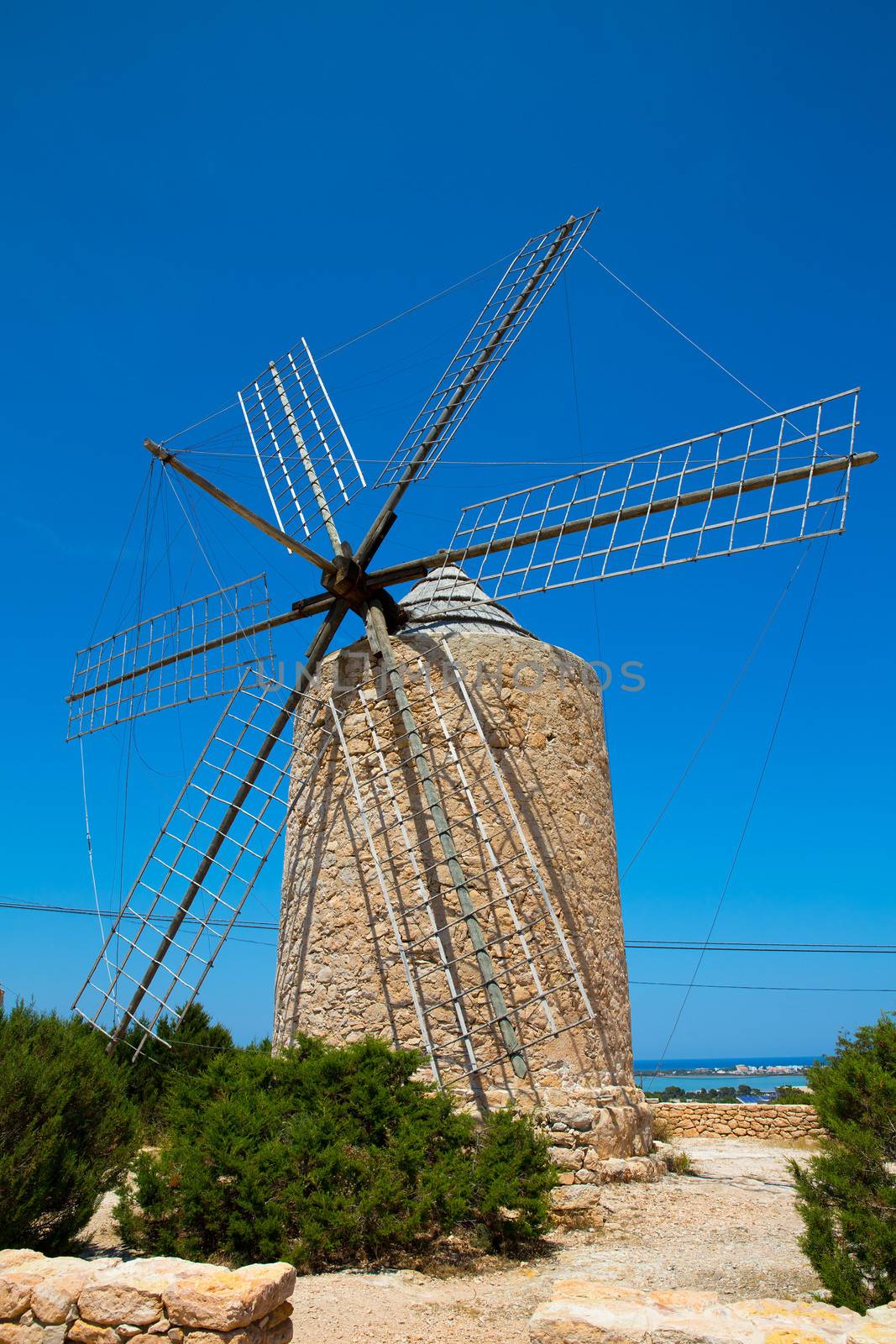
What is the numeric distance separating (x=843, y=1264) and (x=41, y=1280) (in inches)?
105

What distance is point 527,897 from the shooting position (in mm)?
6434

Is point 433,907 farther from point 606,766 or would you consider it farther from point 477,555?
point 477,555

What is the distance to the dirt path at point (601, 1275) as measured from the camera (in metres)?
3.45

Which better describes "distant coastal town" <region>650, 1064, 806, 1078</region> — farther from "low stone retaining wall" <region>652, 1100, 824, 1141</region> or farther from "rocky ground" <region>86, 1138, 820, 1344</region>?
"rocky ground" <region>86, 1138, 820, 1344</region>

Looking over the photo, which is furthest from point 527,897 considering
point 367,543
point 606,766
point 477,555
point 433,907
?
point 367,543

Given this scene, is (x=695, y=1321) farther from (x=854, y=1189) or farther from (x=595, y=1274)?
(x=595, y=1274)

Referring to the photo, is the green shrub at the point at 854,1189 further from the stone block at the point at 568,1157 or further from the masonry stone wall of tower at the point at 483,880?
the masonry stone wall of tower at the point at 483,880

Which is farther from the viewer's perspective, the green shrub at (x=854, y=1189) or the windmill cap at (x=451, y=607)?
the windmill cap at (x=451, y=607)

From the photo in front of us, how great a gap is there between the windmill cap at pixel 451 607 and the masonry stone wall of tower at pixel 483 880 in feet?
0.12

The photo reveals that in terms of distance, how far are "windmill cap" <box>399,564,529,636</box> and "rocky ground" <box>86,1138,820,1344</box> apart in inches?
156

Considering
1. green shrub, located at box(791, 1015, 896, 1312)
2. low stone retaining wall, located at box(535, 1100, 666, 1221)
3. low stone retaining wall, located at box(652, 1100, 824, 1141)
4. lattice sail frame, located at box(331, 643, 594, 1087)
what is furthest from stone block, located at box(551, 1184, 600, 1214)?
low stone retaining wall, located at box(652, 1100, 824, 1141)

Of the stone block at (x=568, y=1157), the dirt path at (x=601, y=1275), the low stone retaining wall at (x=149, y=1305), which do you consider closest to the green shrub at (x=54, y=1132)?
the low stone retaining wall at (x=149, y=1305)

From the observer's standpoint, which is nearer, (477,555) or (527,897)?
(527,897)

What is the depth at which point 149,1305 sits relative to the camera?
295 centimetres
